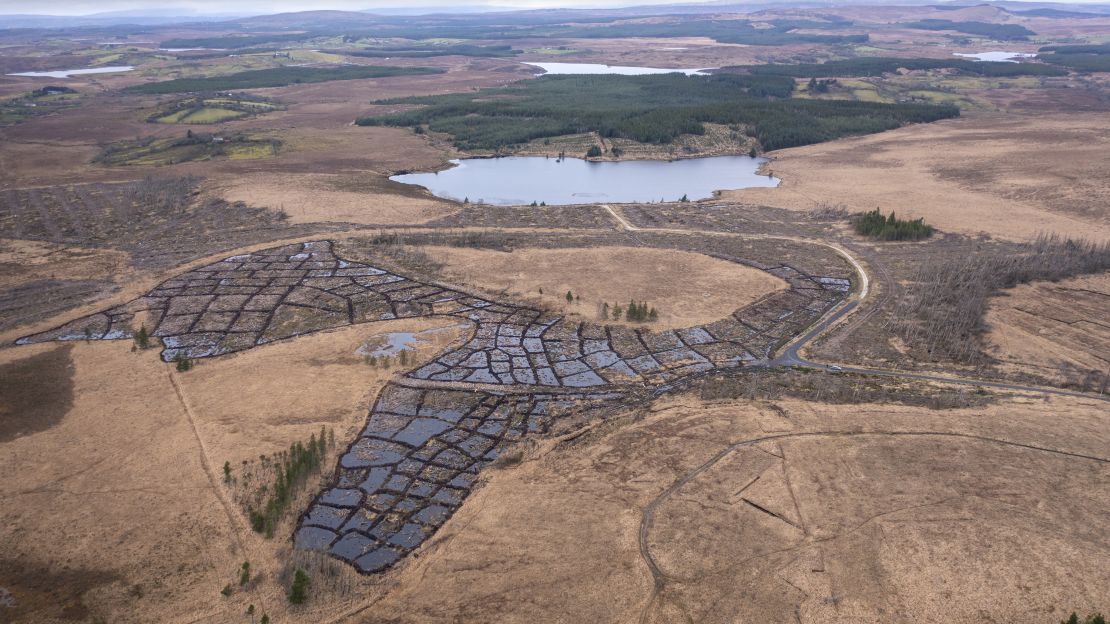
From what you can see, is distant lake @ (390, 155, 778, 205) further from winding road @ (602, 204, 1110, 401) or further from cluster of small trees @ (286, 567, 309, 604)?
cluster of small trees @ (286, 567, 309, 604)

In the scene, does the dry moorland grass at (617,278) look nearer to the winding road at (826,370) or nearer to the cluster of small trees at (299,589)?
the winding road at (826,370)

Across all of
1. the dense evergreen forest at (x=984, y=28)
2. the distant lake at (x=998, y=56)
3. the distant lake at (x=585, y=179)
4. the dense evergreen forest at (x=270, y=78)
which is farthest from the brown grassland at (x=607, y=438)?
the dense evergreen forest at (x=984, y=28)

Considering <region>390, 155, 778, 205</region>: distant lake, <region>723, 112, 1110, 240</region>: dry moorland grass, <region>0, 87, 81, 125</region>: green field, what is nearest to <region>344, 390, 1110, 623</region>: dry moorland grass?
<region>723, 112, 1110, 240</region>: dry moorland grass

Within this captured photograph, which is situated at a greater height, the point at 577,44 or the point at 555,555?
the point at 577,44

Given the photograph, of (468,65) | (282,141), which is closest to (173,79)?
(468,65)

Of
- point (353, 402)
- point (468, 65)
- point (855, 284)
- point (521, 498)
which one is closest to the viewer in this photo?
point (521, 498)

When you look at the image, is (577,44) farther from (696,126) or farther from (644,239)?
(644,239)
